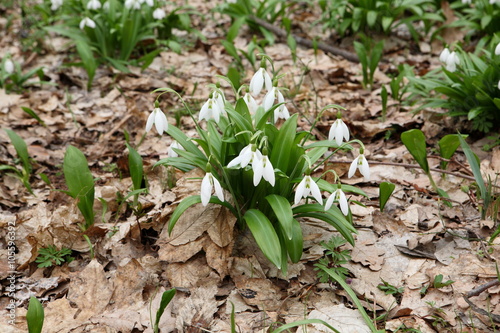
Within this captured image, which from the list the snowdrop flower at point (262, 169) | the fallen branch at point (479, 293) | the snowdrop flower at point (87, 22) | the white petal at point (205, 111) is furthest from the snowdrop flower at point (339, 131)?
the snowdrop flower at point (87, 22)

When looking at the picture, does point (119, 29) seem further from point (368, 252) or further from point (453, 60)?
point (368, 252)

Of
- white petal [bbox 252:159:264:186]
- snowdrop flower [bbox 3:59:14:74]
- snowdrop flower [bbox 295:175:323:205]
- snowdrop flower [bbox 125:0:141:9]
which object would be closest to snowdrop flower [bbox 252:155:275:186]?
white petal [bbox 252:159:264:186]

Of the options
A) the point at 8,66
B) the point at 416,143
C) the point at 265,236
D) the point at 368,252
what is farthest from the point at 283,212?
the point at 8,66

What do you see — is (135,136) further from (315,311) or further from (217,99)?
(315,311)

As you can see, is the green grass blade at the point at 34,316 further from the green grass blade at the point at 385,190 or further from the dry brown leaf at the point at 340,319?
the green grass blade at the point at 385,190

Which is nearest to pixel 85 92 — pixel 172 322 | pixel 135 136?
pixel 135 136

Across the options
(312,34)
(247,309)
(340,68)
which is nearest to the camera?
(247,309)
